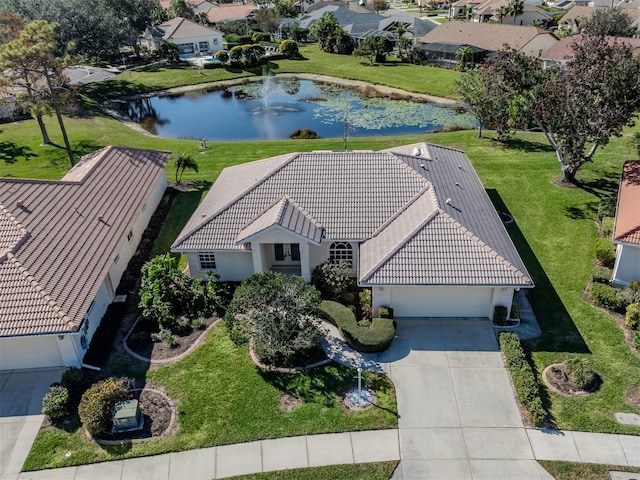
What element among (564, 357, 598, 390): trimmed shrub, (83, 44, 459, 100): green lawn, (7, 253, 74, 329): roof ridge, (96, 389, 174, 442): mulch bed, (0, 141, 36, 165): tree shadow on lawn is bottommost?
(83, 44, 459, 100): green lawn

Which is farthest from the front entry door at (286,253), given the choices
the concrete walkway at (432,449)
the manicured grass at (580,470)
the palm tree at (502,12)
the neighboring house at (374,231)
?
the palm tree at (502,12)

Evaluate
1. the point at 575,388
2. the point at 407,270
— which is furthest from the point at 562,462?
the point at 407,270

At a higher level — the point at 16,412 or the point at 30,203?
the point at 30,203

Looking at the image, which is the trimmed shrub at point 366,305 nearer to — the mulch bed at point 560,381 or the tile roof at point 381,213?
the tile roof at point 381,213

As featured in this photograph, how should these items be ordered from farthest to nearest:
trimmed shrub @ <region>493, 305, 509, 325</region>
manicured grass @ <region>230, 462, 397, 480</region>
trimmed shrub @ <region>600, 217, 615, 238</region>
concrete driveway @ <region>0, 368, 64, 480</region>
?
1. trimmed shrub @ <region>600, 217, 615, 238</region>
2. trimmed shrub @ <region>493, 305, 509, 325</region>
3. concrete driveway @ <region>0, 368, 64, 480</region>
4. manicured grass @ <region>230, 462, 397, 480</region>

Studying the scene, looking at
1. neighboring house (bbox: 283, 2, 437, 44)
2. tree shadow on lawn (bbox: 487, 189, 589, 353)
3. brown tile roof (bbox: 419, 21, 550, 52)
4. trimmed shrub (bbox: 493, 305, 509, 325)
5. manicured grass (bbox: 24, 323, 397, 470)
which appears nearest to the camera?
manicured grass (bbox: 24, 323, 397, 470)

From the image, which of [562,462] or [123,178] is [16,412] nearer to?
[123,178]

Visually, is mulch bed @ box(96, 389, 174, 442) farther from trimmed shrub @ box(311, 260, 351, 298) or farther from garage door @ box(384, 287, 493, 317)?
garage door @ box(384, 287, 493, 317)

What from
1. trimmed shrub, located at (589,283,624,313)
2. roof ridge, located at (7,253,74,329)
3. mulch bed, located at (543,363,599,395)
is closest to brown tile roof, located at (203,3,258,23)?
roof ridge, located at (7,253,74,329)
